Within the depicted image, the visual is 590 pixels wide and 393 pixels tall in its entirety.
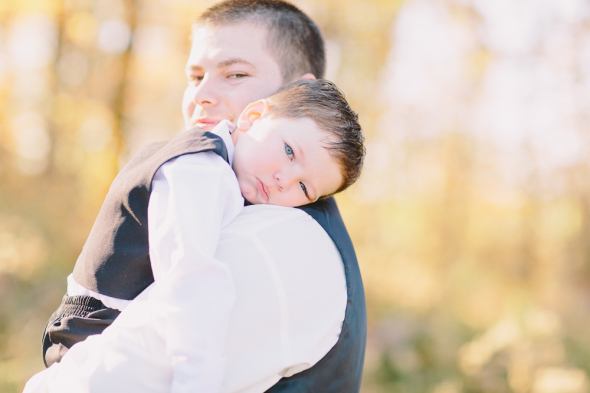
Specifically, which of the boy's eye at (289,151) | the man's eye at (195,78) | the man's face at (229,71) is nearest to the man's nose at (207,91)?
the man's face at (229,71)

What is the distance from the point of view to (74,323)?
1323 mm

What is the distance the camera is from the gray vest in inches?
49.6

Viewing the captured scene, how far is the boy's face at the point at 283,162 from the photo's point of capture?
5.09 feet

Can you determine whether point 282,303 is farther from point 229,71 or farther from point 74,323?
point 229,71

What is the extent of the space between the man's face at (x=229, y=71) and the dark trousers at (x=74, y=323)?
858 mm

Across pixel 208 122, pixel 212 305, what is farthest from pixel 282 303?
pixel 208 122

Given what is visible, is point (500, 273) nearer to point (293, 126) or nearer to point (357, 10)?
point (357, 10)

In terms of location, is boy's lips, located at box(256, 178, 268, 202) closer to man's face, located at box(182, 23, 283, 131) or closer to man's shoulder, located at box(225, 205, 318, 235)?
man's shoulder, located at box(225, 205, 318, 235)

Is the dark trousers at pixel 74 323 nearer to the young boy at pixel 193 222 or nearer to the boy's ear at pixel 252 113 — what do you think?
the young boy at pixel 193 222

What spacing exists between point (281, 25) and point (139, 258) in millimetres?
1255

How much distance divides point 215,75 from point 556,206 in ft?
23.6

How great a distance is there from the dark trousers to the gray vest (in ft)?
0.19

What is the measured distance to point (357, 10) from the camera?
29.8 ft

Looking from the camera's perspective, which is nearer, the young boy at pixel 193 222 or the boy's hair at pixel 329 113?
the young boy at pixel 193 222
